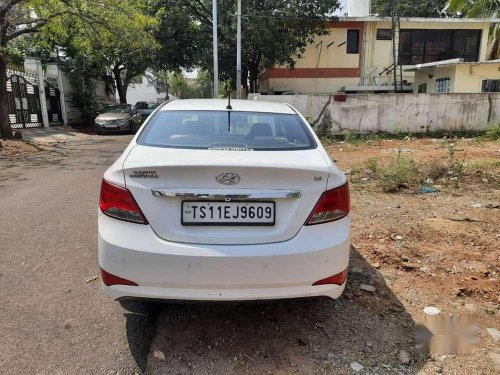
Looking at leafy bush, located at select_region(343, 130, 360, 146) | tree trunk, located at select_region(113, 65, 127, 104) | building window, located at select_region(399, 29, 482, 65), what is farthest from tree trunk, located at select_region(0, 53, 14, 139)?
building window, located at select_region(399, 29, 482, 65)

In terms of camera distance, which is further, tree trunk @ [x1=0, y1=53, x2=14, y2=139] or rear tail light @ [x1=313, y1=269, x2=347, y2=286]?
tree trunk @ [x1=0, y1=53, x2=14, y2=139]

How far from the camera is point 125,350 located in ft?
8.75

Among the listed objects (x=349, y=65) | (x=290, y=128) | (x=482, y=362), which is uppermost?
(x=349, y=65)

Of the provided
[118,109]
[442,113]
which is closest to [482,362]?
[442,113]

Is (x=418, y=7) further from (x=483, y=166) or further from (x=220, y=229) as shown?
(x=220, y=229)

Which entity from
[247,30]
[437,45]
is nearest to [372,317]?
[247,30]

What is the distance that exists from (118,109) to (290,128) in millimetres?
19716

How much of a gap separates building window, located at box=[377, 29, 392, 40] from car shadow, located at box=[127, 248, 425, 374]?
23897 millimetres

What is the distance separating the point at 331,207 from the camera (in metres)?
2.54

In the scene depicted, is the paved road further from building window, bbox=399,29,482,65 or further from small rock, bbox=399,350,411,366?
building window, bbox=399,29,482,65

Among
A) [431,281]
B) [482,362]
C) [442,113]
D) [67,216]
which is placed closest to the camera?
[482,362]

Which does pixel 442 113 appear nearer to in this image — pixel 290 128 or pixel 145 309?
pixel 290 128

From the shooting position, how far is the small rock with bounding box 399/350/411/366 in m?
2.56

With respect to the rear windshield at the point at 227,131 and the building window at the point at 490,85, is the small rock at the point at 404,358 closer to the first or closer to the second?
the rear windshield at the point at 227,131
